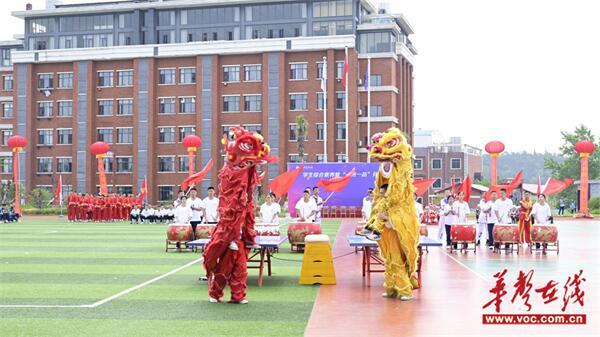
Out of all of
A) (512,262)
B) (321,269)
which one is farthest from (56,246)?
(512,262)

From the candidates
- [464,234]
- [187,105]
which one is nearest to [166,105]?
[187,105]

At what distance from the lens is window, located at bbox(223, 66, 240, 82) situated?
57.9 metres

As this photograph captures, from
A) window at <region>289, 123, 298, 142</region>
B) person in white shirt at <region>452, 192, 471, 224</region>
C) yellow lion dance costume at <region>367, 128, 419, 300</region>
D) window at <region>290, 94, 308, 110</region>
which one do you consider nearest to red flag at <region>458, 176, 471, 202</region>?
person in white shirt at <region>452, 192, 471, 224</region>

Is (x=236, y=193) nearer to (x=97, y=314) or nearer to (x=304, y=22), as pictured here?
(x=97, y=314)

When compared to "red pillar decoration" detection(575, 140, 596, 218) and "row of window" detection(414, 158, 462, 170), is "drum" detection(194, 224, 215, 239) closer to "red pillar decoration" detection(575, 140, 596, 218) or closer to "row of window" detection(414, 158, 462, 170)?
"red pillar decoration" detection(575, 140, 596, 218)

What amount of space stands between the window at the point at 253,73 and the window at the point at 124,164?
39.6 feet

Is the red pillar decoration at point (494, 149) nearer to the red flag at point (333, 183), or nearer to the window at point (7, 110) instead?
the red flag at point (333, 183)

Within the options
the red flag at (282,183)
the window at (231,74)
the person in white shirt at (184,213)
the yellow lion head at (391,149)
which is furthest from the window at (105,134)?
the yellow lion head at (391,149)

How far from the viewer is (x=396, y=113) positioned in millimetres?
59719

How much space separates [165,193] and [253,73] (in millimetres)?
12488

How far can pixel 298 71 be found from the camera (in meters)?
57.0

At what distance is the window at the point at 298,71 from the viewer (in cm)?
5670

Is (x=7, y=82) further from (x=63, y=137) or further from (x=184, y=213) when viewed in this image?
(x=184, y=213)

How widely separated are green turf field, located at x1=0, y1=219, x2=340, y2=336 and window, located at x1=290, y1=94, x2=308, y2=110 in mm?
37970
